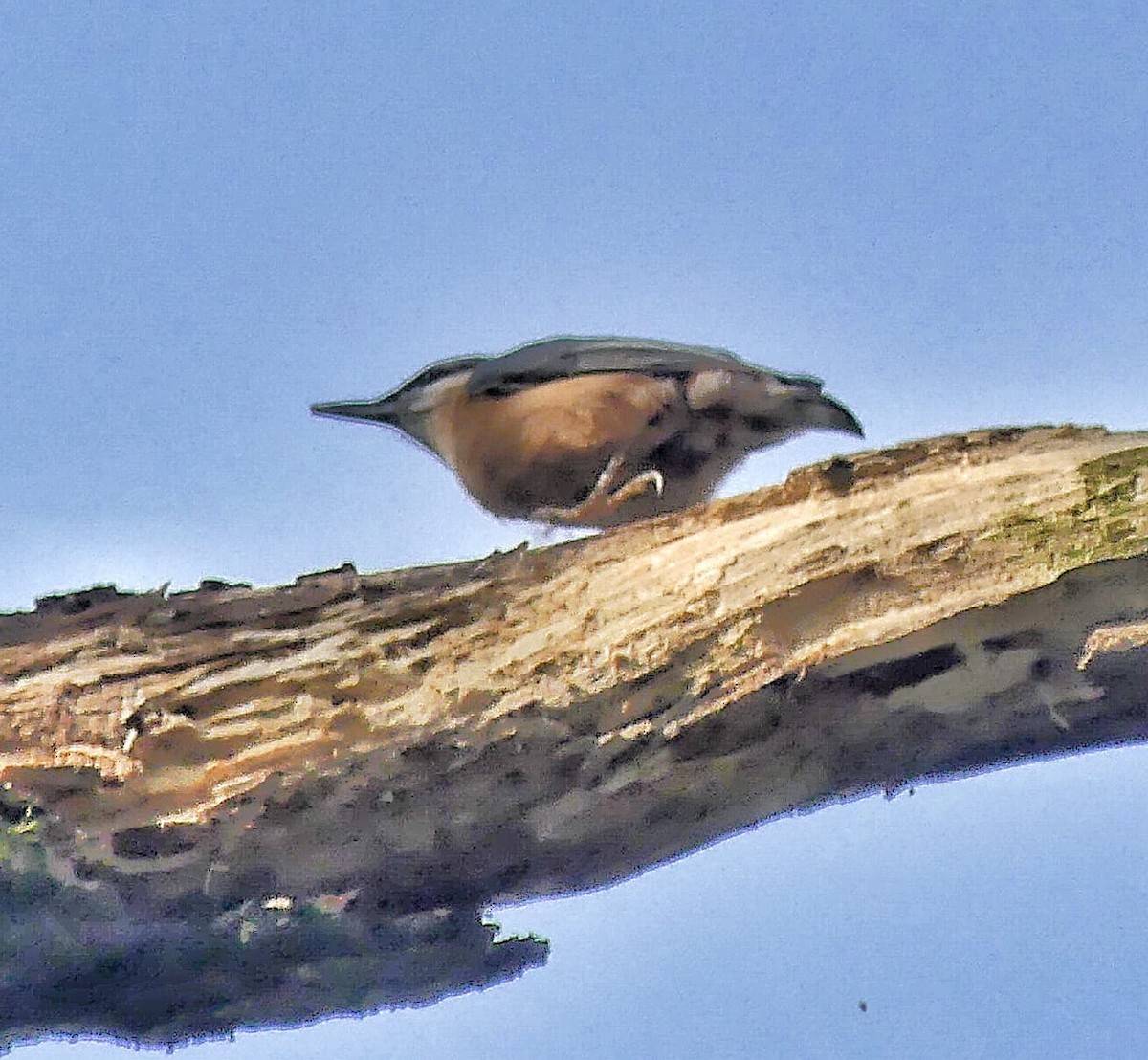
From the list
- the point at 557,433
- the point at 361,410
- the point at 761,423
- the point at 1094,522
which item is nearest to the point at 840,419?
the point at 761,423

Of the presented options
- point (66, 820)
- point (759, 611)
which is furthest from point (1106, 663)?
point (66, 820)

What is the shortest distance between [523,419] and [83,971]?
122cm

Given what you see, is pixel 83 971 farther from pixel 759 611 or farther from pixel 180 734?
pixel 759 611

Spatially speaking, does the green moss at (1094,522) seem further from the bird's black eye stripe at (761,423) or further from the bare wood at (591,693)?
the bird's black eye stripe at (761,423)

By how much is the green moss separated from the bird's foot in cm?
81

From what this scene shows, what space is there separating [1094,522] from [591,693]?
0.69 metres

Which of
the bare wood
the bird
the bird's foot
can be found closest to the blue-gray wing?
the bird

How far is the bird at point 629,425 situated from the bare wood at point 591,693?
0.44 metres

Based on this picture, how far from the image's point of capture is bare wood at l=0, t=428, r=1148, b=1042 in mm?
1684

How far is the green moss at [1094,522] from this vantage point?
1.62 m

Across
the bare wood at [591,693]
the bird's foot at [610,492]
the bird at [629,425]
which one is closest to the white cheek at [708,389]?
the bird at [629,425]

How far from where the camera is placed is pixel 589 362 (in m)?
2.51

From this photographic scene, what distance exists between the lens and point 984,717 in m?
1.72

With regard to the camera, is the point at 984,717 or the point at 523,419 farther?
the point at 523,419
